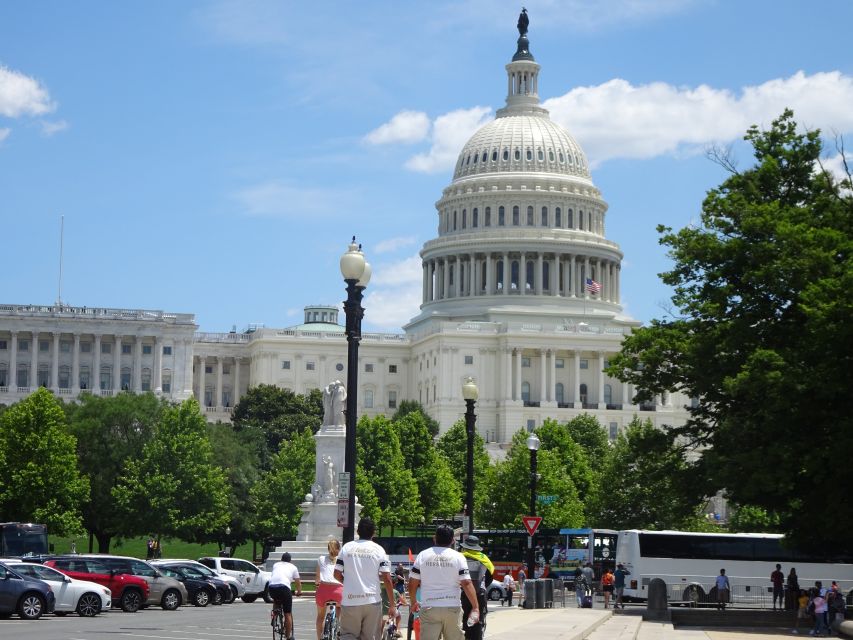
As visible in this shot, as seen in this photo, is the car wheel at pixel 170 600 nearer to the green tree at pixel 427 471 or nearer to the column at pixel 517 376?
the green tree at pixel 427 471

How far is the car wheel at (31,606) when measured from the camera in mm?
44250

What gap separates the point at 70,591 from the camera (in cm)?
4622

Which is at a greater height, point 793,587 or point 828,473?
point 828,473

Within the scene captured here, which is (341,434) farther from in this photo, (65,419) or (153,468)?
(65,419)

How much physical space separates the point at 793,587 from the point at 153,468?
172 ft

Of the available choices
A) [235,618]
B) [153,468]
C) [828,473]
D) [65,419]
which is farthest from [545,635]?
[65,419]

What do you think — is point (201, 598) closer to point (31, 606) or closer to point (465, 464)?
point (31, 606)

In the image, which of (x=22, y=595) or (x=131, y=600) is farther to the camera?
(x=131, y=600)

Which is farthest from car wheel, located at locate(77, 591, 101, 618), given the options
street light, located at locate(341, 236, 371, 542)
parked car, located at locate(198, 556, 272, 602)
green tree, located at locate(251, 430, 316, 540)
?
green tree, located at locate(251, 430, 316, 540)

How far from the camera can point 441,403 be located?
190375 mm

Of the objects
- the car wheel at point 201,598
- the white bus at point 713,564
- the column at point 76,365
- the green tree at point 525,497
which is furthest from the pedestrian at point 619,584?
the column at point 76,365

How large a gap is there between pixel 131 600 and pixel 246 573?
1252 cm

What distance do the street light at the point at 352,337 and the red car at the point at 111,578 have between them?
20.0m

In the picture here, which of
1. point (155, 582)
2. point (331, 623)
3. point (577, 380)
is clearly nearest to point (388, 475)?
point (155, 582)
